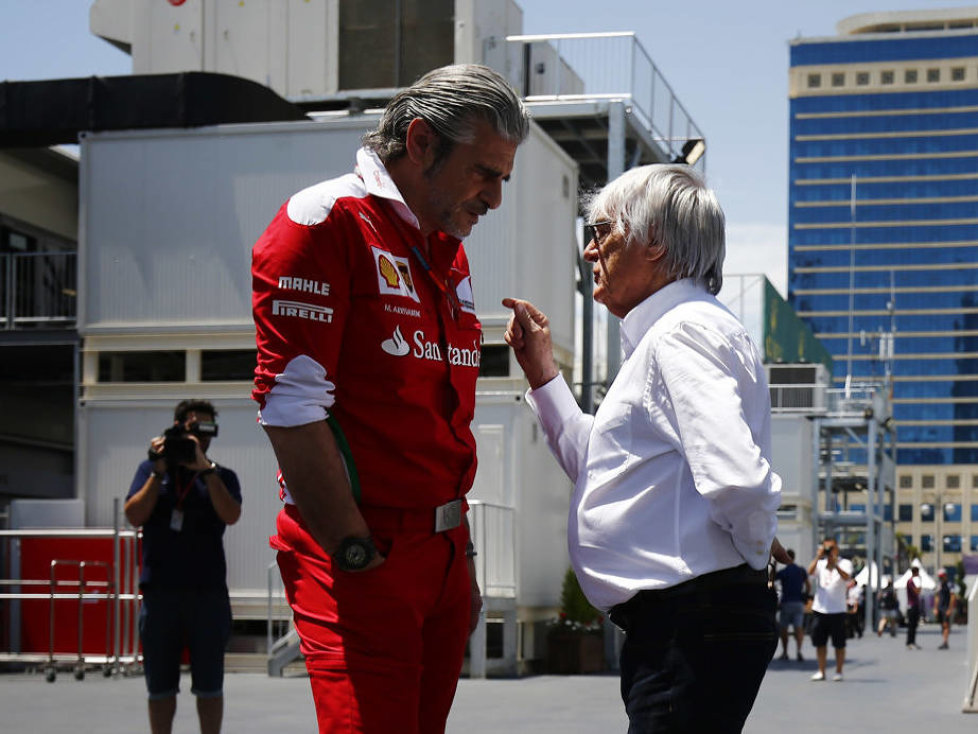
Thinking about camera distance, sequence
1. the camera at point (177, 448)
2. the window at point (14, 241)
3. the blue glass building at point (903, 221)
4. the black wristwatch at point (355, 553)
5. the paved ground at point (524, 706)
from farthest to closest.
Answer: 1. the blue glass building at point (903, 221)
2. the window at point (14, 241)
3. the paved ground at point (524, 706)
4. the camera at point (177, 448)
5. the black wristwatch at point (355, 553)

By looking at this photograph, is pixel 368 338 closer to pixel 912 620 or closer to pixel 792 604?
pixel 792 604

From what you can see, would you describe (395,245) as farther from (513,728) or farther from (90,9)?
(90,9)

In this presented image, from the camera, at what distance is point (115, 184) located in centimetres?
2136

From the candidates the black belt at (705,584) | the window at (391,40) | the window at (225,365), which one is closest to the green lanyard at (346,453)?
the black belt at (705,584)

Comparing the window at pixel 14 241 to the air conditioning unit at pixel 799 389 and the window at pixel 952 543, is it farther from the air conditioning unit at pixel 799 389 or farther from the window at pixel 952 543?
the window at pixel 952 543

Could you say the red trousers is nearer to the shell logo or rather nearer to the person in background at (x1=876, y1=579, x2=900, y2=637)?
the shell logo

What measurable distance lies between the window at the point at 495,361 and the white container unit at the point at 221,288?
101mm

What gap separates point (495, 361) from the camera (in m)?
20.2

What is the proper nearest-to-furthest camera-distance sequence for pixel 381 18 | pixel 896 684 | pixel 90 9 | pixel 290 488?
pixel 290 488
pixel 896 684
pixel 381 18
pixel 90 9

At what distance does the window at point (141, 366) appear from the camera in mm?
21156

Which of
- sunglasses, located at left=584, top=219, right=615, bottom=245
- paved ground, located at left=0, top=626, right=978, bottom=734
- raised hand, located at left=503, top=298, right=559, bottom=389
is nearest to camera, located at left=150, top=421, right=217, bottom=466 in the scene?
paved ground, located at left=0, top=626, right=978, bottom=734

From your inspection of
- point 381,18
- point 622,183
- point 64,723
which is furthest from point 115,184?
point 622,183

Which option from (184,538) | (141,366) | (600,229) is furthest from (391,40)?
(600,229)

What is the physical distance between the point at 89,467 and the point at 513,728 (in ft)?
34.8
